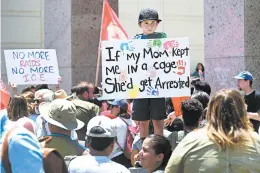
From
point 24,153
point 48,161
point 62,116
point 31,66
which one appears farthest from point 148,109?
point 31,66

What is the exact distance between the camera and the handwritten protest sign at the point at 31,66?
37.1ft

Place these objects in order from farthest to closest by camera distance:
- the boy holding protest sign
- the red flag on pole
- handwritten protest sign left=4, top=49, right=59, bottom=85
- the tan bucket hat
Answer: handwritten protest sign left=4, top=49, right=59, bottom=85 < the red flag on pole < the boy holding protest sign < the tan bucket hat

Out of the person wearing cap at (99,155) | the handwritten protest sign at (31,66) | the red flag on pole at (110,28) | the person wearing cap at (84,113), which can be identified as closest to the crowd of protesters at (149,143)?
the person wearing cap at (99,155)

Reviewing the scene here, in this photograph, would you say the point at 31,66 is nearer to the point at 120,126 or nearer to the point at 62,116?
the point at 120,126

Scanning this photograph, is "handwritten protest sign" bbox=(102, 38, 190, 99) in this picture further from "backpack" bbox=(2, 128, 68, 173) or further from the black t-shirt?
"backpack" bbox=(2, 128, 68, 173)

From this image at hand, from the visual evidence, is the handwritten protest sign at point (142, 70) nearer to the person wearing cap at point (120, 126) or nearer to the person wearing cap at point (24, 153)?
the person wearing cap at point (120, 126)

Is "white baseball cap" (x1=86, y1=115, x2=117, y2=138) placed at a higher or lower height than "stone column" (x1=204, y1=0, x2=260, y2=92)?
lower

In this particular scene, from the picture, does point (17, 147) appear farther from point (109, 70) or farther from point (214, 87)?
point (214, 87)

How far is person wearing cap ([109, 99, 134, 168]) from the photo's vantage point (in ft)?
23.9

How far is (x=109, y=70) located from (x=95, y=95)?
2.63 m

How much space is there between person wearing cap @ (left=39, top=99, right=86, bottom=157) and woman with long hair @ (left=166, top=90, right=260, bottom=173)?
1.39 metres

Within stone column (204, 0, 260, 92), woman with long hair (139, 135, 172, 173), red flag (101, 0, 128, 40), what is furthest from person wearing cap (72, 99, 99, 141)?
woman with long hair (139, 135, 172, 173)

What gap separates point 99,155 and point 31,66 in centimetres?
681

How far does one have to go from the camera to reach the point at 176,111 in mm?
7770
